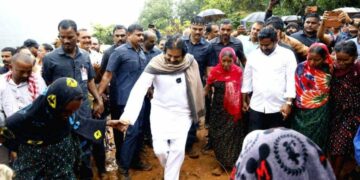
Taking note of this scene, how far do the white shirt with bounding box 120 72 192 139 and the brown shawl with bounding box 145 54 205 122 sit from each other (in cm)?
6

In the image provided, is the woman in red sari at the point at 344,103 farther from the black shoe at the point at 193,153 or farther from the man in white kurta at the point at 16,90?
the man in white kurta at the point at 16,90

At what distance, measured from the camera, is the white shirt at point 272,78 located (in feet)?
13.4

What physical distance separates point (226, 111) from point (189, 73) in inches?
41.6

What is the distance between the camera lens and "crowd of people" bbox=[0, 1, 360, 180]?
262 cm

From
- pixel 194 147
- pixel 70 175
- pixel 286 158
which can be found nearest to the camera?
pixel 286 158

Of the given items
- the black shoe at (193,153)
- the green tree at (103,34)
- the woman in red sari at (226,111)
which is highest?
the woman in red sari at (226,111)

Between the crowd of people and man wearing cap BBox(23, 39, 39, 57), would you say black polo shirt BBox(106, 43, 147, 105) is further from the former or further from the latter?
man wearing cap BBox(23, 39, 39, 57)

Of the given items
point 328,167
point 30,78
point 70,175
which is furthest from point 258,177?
point 30,78

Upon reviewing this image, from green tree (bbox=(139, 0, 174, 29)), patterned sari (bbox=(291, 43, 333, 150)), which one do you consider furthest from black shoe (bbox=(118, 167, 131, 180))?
green tree (bbox=(139, 0, 174, 29))

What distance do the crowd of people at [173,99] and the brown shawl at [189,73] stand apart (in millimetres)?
13

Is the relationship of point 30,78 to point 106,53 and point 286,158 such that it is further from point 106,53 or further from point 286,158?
point 286,158

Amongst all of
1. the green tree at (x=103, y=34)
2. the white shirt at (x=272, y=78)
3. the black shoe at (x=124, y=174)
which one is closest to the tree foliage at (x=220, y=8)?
the green tree at (x=103, y=34)

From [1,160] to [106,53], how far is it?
2.11 meters

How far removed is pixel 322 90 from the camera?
393 cm
